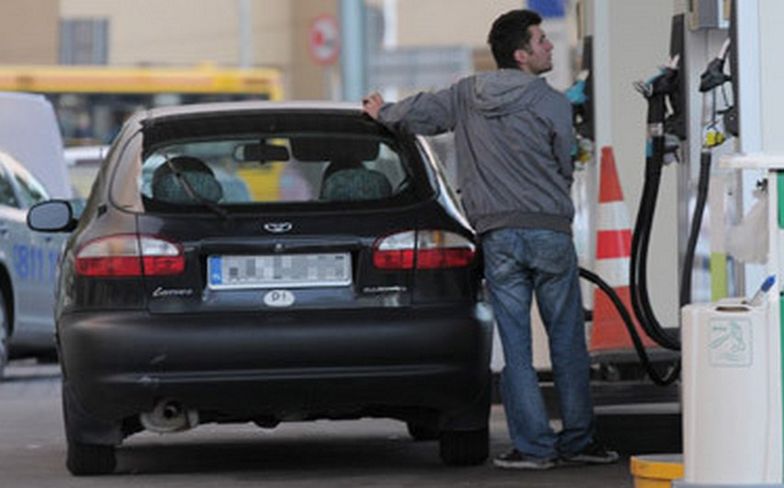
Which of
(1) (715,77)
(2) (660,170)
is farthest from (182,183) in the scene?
(1) (715,77)

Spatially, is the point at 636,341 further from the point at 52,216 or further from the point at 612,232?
the point at 612,232

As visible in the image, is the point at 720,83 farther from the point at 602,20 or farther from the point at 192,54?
the point at 192,54

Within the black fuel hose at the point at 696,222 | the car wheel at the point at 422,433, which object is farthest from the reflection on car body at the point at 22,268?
the black fuel hose at the point at 696,222

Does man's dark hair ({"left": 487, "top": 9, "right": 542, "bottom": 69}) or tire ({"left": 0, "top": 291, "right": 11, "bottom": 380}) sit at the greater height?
man's dark hair ({"left": 487, "top": 9, "right": 542, "bottom": 69})

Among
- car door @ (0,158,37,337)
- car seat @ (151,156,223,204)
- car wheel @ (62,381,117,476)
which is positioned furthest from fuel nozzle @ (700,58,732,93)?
car door @ (0,158,37,337)

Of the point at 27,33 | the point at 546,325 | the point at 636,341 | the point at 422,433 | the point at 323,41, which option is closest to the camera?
the point at 546,325

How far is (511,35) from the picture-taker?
10.4 m

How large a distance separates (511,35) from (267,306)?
154 cm

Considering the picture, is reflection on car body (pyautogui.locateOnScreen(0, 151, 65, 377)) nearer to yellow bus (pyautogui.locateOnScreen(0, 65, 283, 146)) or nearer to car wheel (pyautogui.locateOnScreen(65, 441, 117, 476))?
car wheel (pyautogui.locateOnScreen(65, 441, 117, 476))

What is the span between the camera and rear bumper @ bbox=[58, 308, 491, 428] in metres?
9.70

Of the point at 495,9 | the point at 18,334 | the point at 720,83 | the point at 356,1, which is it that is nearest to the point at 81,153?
the point at 356,1

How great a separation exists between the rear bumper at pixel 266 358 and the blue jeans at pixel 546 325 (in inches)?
19.1

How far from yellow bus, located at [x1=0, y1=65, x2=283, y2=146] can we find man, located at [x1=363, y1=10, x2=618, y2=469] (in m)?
30.9

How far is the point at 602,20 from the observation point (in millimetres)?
14070
